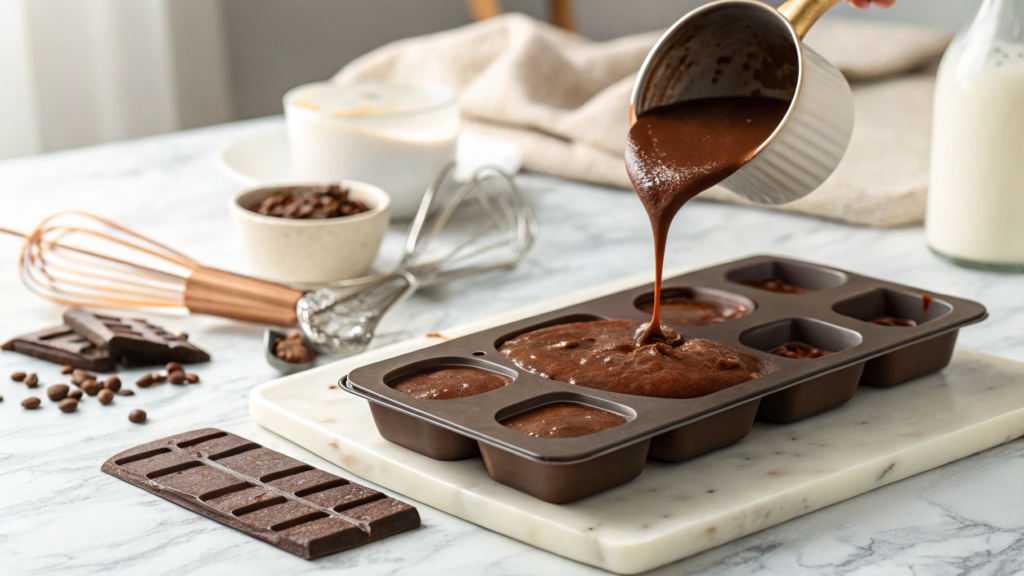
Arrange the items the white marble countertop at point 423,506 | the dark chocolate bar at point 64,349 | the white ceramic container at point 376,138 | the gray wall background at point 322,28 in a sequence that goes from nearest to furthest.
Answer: the white marble countertop at point 423,506 < the dark chocolate bar at point 64,349 < the white ceramic container at point 376,138 < the gray wall background at point 322,28

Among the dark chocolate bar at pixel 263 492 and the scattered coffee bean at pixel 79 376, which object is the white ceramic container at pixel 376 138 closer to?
the scattered coffee bean at pixel 79 376

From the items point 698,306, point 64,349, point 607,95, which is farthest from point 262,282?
point 607,95


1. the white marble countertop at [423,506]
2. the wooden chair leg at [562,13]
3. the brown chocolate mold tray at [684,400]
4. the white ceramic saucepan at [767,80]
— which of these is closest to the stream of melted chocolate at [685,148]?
the white ceramic saucepan at [767,80]

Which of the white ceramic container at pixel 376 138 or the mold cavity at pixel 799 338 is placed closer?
the mold cavity at pixel 799 338

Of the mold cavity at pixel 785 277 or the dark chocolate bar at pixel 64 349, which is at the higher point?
the mold cavity at pixel 785 277

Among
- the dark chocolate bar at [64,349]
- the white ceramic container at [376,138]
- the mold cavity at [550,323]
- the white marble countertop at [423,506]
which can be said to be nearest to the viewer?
the white marble countertop at [423,506]

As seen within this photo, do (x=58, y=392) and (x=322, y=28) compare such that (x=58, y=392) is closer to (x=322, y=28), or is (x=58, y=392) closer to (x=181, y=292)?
(x=181, y=292)

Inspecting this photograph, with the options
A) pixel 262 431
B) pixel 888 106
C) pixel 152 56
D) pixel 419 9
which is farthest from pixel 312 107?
pixel 419 9

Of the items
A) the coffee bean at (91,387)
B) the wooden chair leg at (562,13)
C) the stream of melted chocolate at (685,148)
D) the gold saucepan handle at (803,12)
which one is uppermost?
the gold saucepan handle at (803,12)
